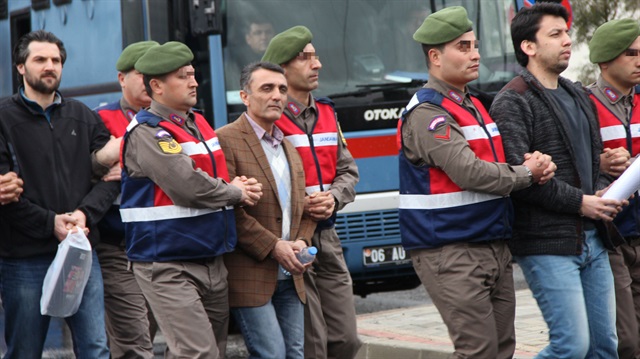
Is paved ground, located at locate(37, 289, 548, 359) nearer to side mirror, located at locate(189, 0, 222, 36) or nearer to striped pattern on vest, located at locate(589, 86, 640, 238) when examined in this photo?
striped pattern on vest, located at locate(589, 86, 640, 238)

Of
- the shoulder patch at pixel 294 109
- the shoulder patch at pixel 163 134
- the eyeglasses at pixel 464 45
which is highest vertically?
the eyeglasses at pixel 464 45

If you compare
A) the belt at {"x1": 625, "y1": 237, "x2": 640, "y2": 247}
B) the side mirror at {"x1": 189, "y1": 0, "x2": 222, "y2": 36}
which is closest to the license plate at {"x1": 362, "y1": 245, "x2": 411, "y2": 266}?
the side mirror at {"x1": 189, "y1": 0, "x2": 222, "y2": 36}

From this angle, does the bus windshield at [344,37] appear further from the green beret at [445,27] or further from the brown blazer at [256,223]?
the green beret at [445,27]

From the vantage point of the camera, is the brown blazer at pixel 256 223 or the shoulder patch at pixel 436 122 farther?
the brown blazer at pixel 256 223

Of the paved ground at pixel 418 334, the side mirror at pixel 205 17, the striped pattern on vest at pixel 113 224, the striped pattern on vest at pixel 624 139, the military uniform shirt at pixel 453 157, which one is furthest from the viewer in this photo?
the side mirror at pixel 205 17

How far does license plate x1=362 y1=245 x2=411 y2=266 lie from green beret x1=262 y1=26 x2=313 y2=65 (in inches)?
142

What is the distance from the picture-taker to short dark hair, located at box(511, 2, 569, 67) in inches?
241

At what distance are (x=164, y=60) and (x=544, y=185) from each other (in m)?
1.87

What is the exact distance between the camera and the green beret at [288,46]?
6625 mm

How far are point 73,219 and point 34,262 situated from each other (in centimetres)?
30

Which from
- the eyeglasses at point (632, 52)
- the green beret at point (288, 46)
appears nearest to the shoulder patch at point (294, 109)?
the green beret at point (288, 46)

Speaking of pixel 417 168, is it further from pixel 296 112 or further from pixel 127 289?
pixel 127 289

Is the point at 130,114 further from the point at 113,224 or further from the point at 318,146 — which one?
the point at 318,146

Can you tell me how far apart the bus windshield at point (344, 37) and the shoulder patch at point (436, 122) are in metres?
4.25
